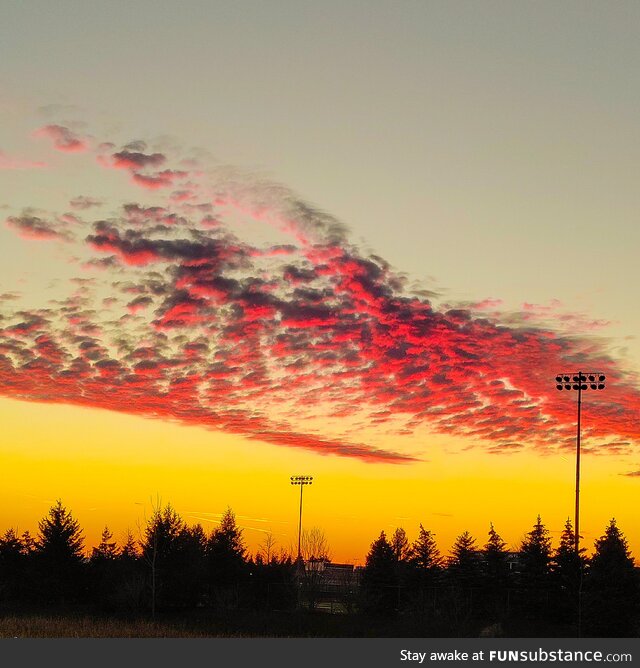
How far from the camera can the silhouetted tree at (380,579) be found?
274ft

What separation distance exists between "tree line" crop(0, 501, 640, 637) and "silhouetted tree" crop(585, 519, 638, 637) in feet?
1.95

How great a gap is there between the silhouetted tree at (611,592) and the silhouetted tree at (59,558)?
46.1m

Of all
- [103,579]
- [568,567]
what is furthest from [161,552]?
[568,567]

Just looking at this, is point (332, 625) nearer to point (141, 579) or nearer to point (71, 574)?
point (141, 579)

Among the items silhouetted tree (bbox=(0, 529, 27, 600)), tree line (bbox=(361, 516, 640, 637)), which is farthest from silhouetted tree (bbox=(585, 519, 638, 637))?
silhouetted tree (bbox=(0, 529, 27, 600))

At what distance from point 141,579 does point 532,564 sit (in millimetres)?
33608

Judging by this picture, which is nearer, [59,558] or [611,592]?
[611,592]

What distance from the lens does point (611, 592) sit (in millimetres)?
59594

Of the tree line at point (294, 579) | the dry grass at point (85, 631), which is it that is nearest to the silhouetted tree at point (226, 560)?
the tree line at point (294, 579)

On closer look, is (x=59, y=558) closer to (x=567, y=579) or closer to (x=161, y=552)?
(x=161, y=552)

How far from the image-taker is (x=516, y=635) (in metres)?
62.9

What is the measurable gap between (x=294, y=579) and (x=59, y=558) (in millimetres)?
21721
